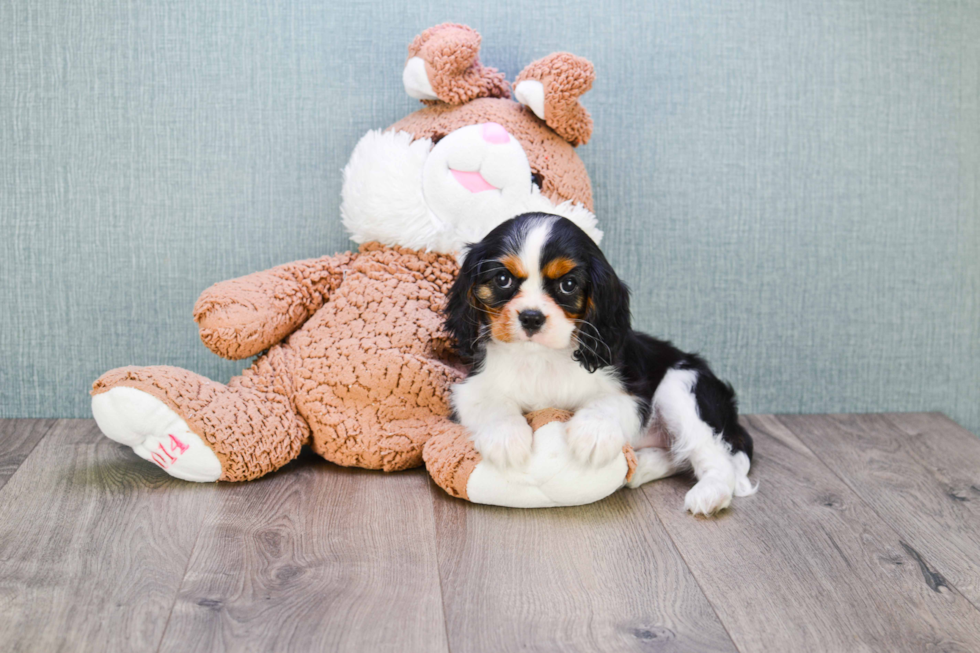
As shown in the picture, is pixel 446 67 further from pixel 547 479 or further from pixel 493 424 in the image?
pixel 547 479

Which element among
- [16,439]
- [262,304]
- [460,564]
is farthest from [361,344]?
[16,439]

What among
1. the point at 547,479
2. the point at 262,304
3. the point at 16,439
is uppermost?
the point at 262,304

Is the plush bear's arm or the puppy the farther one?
the plush bear's arm

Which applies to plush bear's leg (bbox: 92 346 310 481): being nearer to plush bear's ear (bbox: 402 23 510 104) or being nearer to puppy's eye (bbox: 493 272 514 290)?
puppy's eye (bbox: 493 272 514 290)

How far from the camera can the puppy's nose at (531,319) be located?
161 centimetres

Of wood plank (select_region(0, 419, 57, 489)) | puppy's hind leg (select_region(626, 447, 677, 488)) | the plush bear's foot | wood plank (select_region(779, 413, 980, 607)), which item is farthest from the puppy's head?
wood plank (select_region(0, 419, 57, 489))

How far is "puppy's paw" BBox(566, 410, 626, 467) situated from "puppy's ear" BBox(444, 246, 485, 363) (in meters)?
0.27

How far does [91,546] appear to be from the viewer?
1.56 meters

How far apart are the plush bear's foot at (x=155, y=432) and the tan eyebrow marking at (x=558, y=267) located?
81cm

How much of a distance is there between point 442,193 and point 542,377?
0.49m

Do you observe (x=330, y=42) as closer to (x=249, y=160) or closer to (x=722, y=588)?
(x=249, y=160)

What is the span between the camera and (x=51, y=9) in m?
2.19

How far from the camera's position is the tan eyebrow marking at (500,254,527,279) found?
5.36ft

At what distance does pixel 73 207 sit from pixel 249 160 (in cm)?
48
